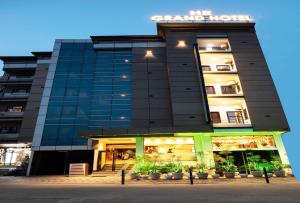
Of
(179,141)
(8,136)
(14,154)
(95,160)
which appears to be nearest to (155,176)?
(179,141)

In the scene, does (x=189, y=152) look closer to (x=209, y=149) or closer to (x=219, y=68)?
(x=209, y=149)

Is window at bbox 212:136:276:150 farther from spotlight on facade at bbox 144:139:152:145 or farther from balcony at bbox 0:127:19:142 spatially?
balcony at bbox 0:127:19:142

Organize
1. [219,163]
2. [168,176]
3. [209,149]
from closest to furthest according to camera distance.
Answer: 1. [168,176]
2. [219,163]
3. [209,149]

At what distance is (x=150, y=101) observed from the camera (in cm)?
2670

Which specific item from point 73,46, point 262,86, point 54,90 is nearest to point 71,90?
point 54,90

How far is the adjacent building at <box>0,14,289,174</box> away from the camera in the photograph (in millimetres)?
22438

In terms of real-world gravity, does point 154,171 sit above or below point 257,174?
above

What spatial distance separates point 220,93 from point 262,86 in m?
5.37

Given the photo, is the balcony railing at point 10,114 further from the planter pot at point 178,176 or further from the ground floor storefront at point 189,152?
the planter pot at point 178,176

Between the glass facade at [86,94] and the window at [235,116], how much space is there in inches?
514

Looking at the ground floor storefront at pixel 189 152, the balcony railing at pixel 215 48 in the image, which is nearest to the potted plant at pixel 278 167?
the ground floor storefront at pixel 189 152

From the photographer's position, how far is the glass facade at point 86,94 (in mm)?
25547

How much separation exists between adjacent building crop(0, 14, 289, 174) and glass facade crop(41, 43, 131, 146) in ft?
0.46

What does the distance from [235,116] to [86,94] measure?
67.9 ft
